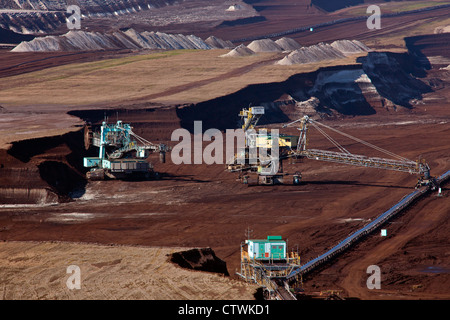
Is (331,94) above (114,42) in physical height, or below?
below

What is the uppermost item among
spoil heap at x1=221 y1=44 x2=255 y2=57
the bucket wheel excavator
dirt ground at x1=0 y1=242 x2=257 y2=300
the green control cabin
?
spoil heap at x1=221 y1=44 x2=255 y2=57

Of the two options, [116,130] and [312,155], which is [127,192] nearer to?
[116,130]

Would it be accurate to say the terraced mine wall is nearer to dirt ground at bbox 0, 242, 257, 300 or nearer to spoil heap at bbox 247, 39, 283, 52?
spoil heap at bbox 247, 39, 283, 52

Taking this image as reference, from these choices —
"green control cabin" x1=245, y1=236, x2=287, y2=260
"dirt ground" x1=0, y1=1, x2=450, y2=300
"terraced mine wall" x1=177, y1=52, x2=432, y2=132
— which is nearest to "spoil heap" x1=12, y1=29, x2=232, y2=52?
"terraced mine wall" x1=177, y1=52, x2=432, y2=132

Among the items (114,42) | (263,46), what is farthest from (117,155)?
(114,42)

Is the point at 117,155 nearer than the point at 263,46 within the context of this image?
Yes

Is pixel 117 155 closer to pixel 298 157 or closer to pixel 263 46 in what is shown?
pixel 298 157

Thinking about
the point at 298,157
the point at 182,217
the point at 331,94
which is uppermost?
the point at 331,94
